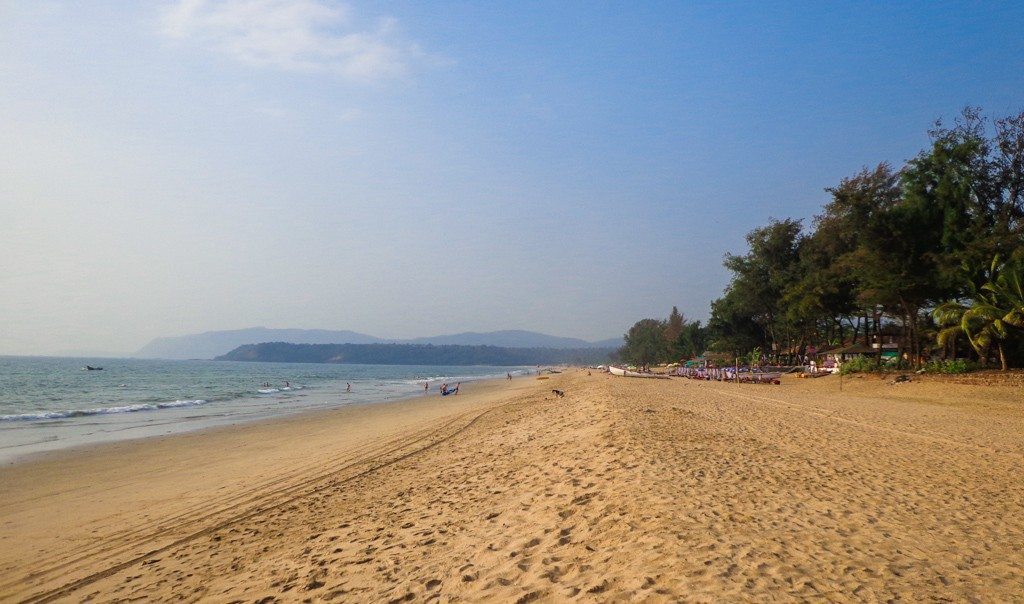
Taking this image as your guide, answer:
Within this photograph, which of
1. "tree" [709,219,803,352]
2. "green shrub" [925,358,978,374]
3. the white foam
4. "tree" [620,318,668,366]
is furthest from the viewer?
"tree" [620,318,668,366]

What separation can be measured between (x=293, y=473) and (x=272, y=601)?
7.43 metres

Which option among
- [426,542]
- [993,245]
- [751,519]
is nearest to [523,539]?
[426,542]

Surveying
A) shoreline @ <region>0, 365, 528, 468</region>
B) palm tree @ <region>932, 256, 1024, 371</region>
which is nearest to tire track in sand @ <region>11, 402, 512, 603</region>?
shoreline @ <region>0, 365, 528, 468</region>

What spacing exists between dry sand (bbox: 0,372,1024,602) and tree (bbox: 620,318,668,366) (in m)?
102

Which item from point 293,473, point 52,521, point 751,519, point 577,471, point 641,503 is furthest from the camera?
point 293,473

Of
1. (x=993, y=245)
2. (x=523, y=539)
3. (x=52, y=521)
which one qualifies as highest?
(x=993, y=245)

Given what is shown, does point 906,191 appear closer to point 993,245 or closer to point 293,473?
point 993,245

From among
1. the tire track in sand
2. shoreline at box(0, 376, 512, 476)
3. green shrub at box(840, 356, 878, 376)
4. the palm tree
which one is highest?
the palm tree

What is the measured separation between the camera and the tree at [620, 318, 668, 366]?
117m

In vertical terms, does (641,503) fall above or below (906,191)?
below

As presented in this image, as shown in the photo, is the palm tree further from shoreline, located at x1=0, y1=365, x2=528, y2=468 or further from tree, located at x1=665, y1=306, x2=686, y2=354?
tree, located at x1=665, y1=306, x2=686, y2=354

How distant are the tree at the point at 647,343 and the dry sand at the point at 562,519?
102 metres

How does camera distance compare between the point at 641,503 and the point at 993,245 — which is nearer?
the point at 641,503

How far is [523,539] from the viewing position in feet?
20.4
